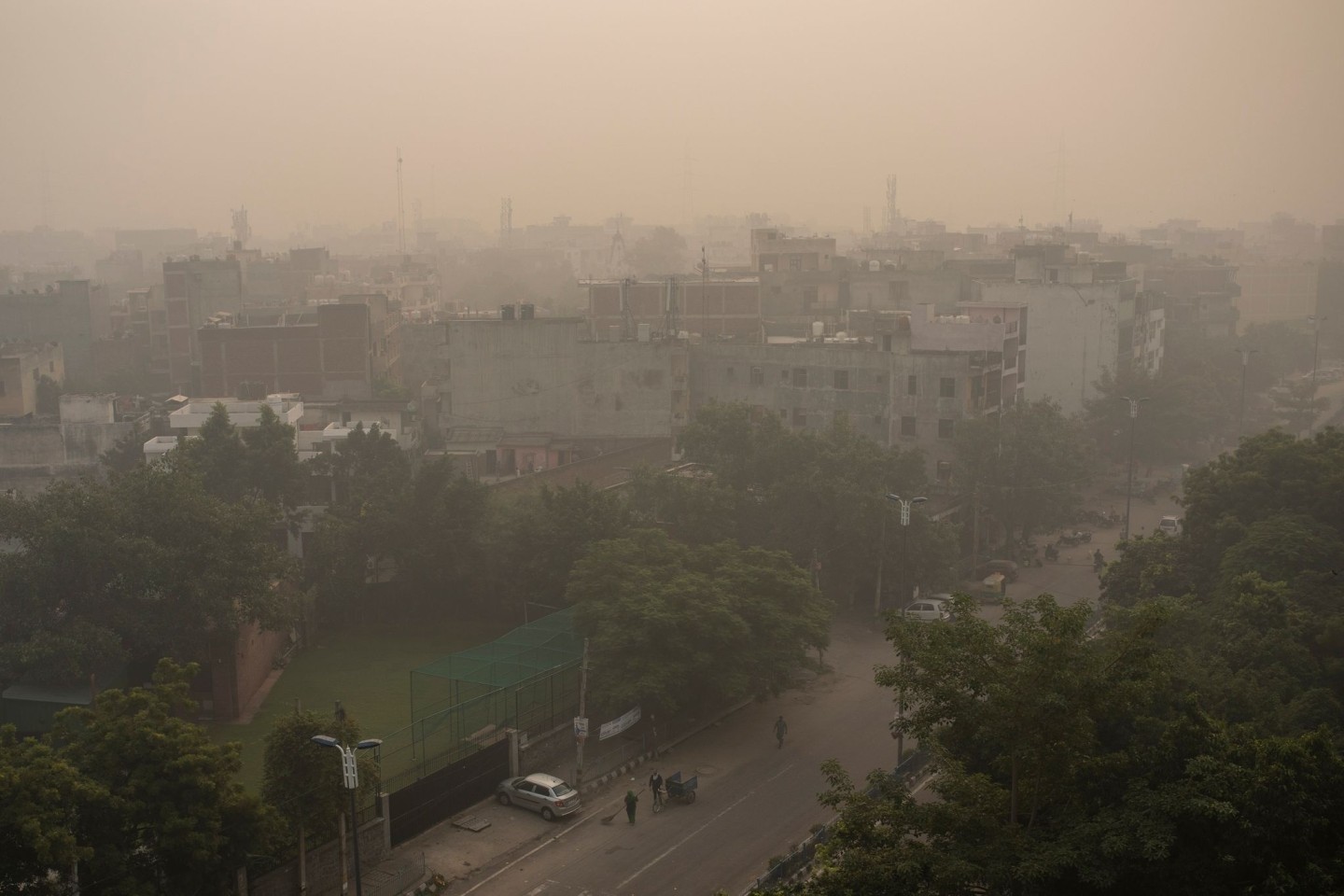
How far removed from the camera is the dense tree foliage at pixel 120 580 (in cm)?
2534

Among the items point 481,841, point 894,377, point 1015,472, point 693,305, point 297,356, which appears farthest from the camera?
point 693,305

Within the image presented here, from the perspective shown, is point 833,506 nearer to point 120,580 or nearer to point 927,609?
point 927,609

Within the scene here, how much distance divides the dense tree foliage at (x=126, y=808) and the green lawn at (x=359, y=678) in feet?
20.0

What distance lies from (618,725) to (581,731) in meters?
1.35

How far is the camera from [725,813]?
22.8m

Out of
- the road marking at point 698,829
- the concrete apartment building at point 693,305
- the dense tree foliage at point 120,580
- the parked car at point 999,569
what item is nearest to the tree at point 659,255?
the concrete apartment building at point 693,305

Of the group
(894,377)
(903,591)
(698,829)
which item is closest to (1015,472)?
(894,377)

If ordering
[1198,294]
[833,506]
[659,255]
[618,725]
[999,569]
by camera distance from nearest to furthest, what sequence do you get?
[618,725], [833,506], [999,569], [1198,294], [659,255]

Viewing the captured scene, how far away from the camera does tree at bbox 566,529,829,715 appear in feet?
82.0

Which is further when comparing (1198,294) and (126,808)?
(1198,294)

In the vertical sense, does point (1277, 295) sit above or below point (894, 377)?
above

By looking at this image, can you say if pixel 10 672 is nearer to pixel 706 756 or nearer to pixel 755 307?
pixel 706 756

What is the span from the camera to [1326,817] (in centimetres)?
1371

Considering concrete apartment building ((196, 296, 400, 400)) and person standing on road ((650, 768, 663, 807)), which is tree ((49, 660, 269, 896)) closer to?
person standing on road ((650, 768, 663, 807))
